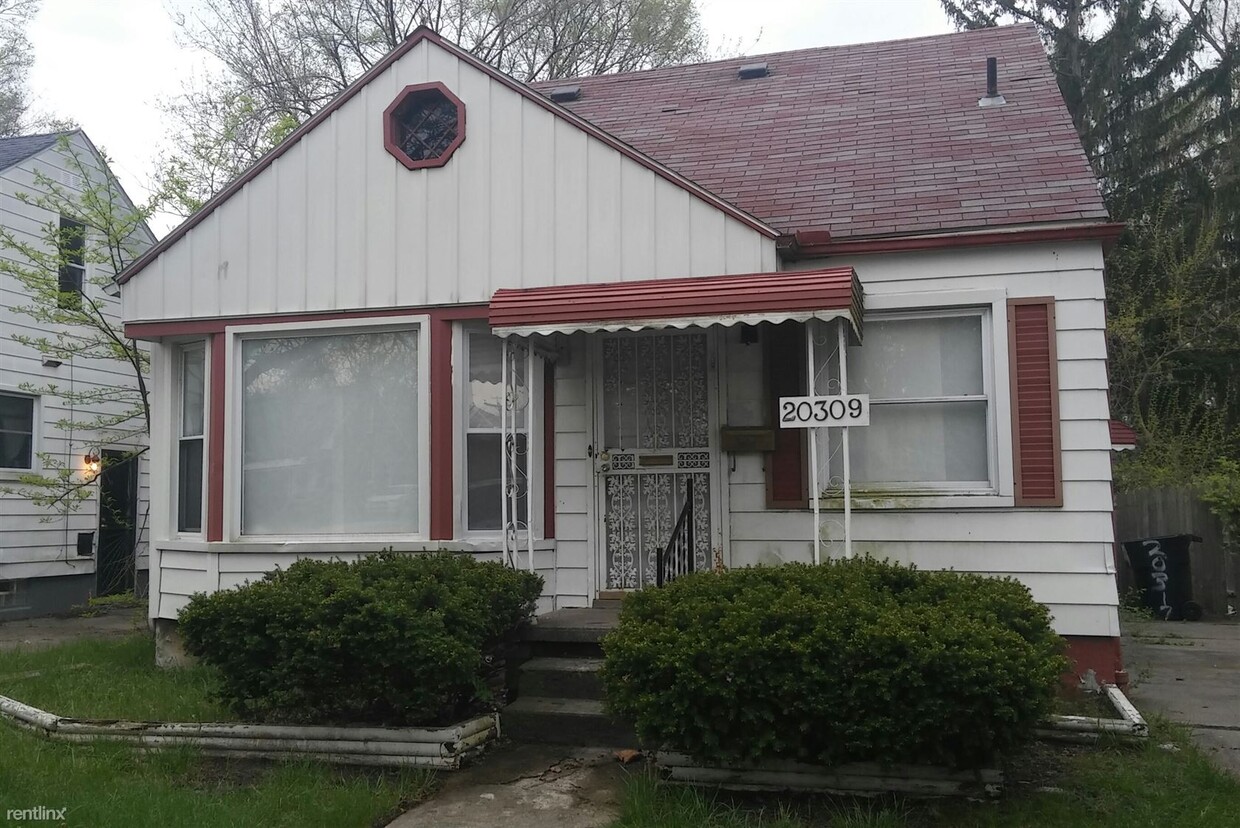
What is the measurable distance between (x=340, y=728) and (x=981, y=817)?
131 inches

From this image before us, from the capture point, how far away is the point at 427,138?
8.05 metres

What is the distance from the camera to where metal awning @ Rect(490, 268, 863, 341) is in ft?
21.0

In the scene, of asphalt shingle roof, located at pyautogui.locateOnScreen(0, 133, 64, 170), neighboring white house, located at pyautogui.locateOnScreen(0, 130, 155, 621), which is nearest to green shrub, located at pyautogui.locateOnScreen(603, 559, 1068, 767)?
neighboring white house, located at pyautogui.locateOnScreen(0, 130, 155, 621)

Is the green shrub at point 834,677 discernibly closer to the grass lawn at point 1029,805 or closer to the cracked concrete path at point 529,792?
the grass lawn at point 1029,805

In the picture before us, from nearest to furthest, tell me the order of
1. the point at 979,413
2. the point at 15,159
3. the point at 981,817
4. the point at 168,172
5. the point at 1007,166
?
the point at 981,817 < the point at 979,413 < the point at 1007,166 < the point at 168,172 < the point at 15,159

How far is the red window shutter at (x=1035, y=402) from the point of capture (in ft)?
22.8

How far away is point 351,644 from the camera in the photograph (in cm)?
548

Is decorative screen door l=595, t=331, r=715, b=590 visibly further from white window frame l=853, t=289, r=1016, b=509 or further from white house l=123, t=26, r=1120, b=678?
white window frame l=853, t=289, r=1016, b=509

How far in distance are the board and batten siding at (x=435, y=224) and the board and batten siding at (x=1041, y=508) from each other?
57.7 inches

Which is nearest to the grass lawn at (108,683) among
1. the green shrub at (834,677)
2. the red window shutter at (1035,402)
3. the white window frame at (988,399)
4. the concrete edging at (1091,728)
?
the green shrub at (834,677)

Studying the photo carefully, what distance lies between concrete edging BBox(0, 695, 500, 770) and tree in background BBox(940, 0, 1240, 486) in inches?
540

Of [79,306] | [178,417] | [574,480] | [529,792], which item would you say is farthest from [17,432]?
[529,792]

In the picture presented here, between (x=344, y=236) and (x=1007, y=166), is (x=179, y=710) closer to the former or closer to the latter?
(x=344, y=236)

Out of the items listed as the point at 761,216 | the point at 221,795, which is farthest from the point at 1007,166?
the point at 221,795
